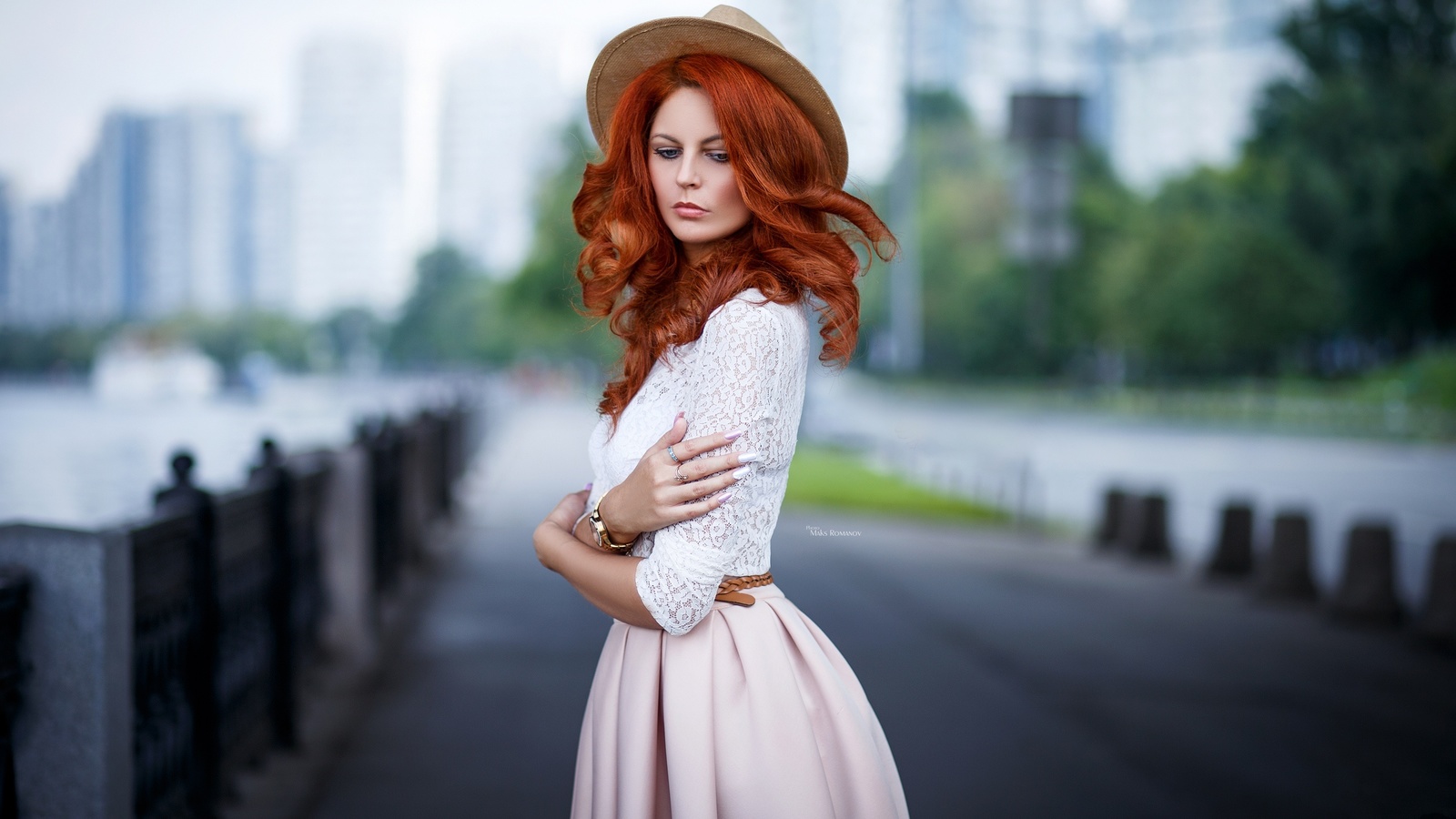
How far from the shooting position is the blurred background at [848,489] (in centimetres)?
473

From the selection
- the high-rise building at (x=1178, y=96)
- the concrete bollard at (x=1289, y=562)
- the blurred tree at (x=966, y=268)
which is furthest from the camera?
the blurred tree at (x=966, y=268)

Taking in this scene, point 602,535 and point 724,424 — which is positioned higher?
point 724,424

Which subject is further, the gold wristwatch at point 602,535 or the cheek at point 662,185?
the cheek at point 662,185

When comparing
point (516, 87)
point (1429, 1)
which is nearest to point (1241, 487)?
point (1429, 1)

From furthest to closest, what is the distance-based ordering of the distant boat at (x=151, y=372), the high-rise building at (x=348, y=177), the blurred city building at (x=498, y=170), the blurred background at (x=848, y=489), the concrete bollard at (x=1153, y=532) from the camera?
the blurred city building at (x=498, y=170) < the concrete bollard at (x=1153, y=532) < the high-rise building at (x=348, y=177) < the distant boat at (x=151, y=372) < the blurred background at (x=848, y=489)

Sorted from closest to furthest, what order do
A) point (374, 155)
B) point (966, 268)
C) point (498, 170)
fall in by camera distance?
1. point (374, 155)
2. point (498, 170)
3. point (966, 268)

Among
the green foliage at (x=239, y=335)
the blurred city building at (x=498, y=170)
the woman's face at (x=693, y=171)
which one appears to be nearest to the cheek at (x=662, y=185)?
the woman's face at (x=693, y=171)

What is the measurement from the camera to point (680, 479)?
6.06ft

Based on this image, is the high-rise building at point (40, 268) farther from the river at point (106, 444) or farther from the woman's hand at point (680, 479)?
the woman's hand at point (680, 479)

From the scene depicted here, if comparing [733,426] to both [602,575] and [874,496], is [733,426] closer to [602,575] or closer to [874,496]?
[602,575]

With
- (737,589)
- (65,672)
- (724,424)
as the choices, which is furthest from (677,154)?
(65,672)

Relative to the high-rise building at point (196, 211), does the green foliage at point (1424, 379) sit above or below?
below

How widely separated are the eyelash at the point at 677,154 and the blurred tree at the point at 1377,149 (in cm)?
1893

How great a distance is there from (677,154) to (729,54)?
0.19 metres
